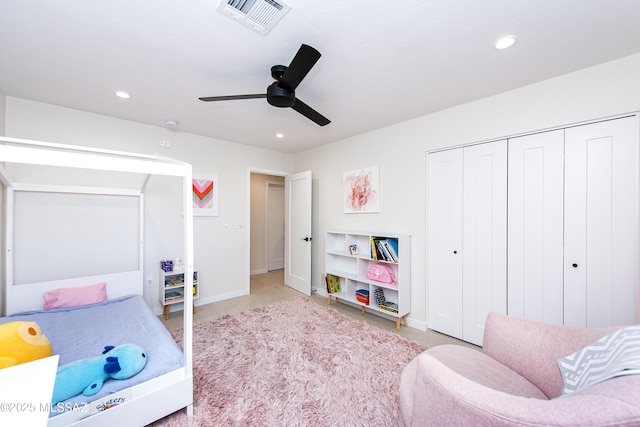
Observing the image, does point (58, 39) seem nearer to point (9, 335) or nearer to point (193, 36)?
point (193, 36)

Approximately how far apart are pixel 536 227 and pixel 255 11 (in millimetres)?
2655

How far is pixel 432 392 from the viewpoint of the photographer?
0.89 meters

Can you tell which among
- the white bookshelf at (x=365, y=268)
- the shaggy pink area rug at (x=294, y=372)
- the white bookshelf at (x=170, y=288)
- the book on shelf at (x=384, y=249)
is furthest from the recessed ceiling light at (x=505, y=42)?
the white bookshelf at (x=170, y=288)

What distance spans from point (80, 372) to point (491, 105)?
11.7 ft

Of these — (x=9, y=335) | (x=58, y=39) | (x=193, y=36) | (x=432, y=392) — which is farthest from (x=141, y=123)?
(x=432, y=392)

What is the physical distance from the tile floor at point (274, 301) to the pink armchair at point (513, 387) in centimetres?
120

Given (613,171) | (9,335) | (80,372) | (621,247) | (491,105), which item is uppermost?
(491,105)

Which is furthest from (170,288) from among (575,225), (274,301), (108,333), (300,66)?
(575,225)

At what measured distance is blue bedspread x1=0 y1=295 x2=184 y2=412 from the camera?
4.95 feet

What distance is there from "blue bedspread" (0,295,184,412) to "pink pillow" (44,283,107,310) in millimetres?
131

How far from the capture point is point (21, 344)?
4.64 feet

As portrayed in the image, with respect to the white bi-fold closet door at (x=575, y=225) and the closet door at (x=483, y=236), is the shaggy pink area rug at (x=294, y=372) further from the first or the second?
the white bi-fold closet door at (x=575, y=225)

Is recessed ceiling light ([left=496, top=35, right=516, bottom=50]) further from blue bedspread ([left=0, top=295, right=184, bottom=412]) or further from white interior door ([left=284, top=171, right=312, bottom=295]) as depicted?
blue bedspread ([left=0, top=295, right=184, bottom=412])

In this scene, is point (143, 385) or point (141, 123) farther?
point (141, 123)
